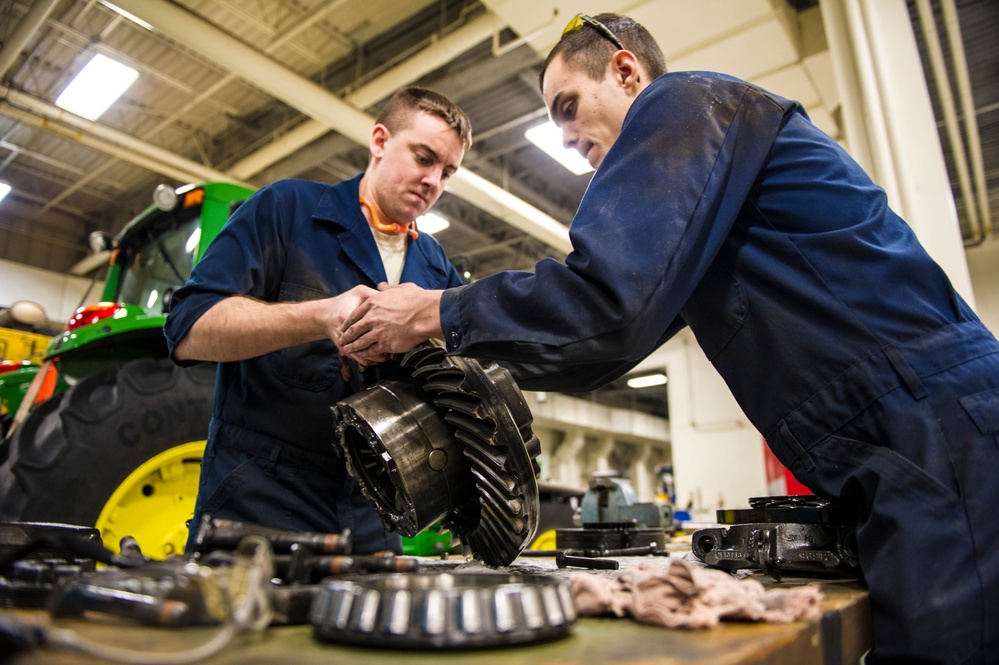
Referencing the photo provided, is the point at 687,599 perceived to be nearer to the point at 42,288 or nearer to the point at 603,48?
the point at 603,48

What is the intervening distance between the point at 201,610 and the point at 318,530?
1047mm

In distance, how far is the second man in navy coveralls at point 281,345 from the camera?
134cm

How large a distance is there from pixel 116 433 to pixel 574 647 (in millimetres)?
2264

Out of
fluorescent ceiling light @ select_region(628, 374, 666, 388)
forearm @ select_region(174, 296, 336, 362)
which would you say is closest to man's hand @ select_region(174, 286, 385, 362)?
forearm @ select_region(174, 296, 336, 362)

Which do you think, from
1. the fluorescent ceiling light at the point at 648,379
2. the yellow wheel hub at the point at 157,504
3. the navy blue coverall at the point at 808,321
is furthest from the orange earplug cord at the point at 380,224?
the fluorescent ceiling light at the point at 648,379

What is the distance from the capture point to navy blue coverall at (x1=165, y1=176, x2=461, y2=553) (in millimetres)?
1429

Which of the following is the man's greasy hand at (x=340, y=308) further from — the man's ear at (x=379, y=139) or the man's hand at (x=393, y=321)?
the man's ear at (x=379, y=139)

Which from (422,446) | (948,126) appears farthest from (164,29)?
(948,126)

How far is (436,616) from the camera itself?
0.49 meters

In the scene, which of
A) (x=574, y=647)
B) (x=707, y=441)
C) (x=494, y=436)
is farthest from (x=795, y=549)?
(x=707, y=441)

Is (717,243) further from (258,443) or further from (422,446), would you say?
(258,443)

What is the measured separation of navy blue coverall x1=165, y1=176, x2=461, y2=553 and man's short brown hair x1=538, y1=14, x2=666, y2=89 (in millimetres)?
694

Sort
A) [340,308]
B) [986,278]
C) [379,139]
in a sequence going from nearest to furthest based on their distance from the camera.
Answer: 1. [340,308]
2. [379,139]
3. [986,278]

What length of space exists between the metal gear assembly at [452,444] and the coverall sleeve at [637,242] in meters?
0.11
